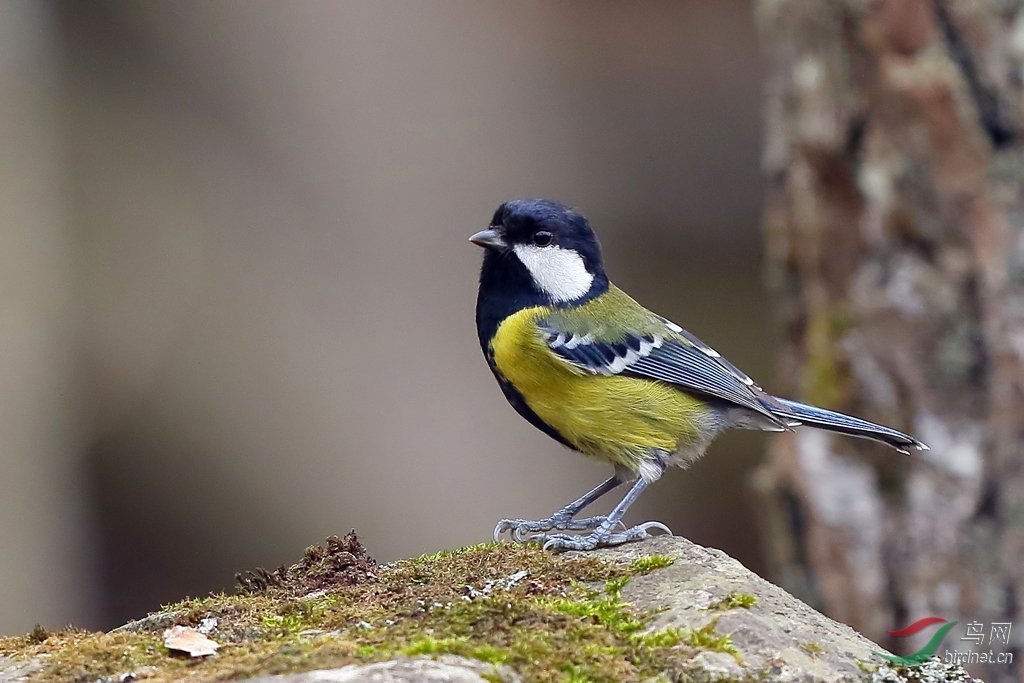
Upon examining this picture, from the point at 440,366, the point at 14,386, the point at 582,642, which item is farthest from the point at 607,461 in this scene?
the point at 14,386

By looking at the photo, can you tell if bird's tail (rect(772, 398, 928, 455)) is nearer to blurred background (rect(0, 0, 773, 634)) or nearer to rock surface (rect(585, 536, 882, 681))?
rock surface (rect(585, 536, 882, 681))

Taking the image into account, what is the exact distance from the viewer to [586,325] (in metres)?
3.18

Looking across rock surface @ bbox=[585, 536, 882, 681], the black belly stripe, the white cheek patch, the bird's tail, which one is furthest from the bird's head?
rock surface @ bbox=[585, 536, 882, 681]

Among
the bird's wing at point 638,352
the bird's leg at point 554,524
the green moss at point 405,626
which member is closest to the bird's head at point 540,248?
the bird's wing at point 638,352

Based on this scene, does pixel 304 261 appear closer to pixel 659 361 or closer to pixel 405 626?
pixel 659 361

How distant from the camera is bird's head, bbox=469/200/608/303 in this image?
3240 millimetres

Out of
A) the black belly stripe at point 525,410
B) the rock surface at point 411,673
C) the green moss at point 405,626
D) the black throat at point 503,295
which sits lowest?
the green moss at point 405,626

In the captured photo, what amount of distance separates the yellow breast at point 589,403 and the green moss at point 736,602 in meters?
0.96

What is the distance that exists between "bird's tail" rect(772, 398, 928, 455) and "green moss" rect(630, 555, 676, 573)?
105cm

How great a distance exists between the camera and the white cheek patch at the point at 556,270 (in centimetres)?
325

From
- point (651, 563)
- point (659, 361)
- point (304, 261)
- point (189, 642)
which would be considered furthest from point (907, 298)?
point (304, 261)

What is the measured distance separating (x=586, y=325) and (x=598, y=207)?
3.88m

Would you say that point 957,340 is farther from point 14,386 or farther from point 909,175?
point 14,386

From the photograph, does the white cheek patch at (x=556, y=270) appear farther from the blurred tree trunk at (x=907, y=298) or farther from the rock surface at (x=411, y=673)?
the rock surface at (x=411, y=673)
